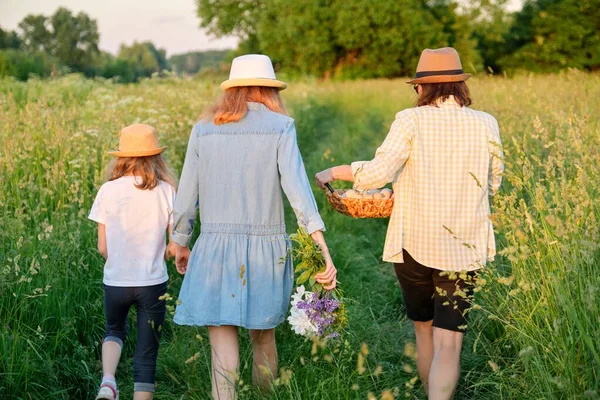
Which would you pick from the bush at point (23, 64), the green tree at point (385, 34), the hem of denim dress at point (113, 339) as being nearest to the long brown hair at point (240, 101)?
the hem of denim dress at point (113, 339)

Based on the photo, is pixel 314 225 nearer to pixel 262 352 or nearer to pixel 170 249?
pixel 262 352

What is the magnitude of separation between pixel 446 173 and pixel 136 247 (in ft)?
5.58

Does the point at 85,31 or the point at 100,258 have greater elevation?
the point at 85,31

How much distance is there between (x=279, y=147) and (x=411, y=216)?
30.1 inches

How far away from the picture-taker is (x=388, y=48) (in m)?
46.3

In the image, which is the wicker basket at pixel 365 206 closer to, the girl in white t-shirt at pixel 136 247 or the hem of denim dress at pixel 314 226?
the hem of denim dress at pixel 314 226

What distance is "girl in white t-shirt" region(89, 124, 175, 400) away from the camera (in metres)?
3.84

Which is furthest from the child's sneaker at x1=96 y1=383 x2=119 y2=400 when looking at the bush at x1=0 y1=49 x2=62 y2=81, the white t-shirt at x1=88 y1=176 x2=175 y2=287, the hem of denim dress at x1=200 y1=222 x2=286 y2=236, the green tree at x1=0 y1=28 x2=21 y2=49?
the green tree at x1=0 y1=28 x2=21 y2=49

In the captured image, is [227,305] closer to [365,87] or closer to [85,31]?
[365,87]

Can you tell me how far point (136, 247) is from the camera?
3879mm

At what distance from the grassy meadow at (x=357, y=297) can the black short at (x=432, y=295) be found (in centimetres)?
15

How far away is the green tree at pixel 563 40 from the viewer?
5003 cm

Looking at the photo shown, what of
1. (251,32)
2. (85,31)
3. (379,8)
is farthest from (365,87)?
(85,31)

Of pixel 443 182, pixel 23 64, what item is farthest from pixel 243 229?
pixel 23 64
